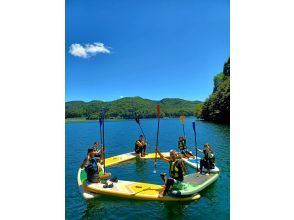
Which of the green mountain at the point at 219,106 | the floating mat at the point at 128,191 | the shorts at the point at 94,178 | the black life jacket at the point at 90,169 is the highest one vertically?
the green mountain at the point at 219,106

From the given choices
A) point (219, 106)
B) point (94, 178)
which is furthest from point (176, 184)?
point (219, 106)

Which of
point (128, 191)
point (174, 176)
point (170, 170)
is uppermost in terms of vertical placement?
point (170, 170)

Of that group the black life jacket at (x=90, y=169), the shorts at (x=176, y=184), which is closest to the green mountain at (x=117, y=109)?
the black life jacket at (x=90, y=169)

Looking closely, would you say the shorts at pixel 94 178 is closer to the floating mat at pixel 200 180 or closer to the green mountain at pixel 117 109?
the floating mat at pixel 200 180

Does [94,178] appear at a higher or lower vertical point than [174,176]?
lower

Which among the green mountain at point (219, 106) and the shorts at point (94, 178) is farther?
the green mountain at point (219, 106)

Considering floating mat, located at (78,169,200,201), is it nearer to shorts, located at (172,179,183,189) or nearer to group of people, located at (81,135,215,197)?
group of people, located at (81,135,215,197)

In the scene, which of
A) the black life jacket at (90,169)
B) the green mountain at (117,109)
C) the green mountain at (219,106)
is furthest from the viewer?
the green mountain at (117,109)

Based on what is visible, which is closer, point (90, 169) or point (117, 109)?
point (90, 169)

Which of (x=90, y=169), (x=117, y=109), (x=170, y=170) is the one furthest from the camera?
(x=117, y=109)

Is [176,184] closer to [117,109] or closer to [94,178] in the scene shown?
[94,178]

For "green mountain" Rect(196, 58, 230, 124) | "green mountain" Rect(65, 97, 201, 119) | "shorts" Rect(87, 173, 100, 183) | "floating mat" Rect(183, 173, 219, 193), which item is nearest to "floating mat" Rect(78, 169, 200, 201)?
"shorts" Rect(87, 173, 100, 183)
